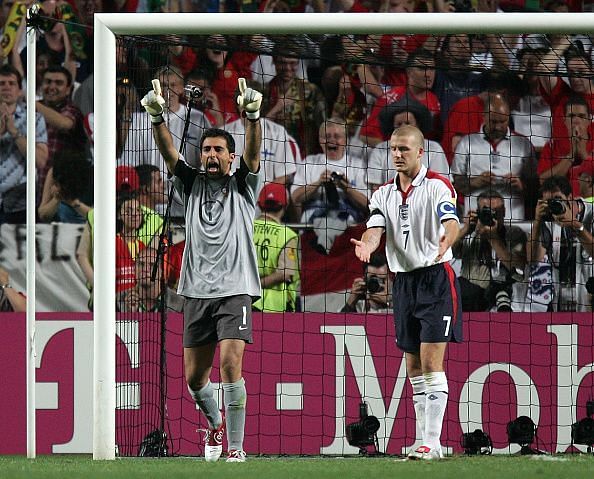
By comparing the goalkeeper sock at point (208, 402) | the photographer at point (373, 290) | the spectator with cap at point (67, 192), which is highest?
the spectator with cap at point (67, 192)

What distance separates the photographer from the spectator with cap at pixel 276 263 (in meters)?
9.69

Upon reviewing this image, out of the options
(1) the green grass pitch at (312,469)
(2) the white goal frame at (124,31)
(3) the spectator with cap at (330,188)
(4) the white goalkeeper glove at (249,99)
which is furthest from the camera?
(3) the spectator with cap at (330,188)

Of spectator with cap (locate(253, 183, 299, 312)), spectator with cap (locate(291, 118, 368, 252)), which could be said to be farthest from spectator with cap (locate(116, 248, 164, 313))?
spectator with cap (locate(291, 118, 368, 252))

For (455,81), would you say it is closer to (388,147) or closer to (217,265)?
(388,147)

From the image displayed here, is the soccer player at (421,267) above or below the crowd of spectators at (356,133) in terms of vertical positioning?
below

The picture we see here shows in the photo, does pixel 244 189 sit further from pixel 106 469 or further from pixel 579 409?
pixel 579 409

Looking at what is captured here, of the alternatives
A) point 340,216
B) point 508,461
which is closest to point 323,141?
point 340,216

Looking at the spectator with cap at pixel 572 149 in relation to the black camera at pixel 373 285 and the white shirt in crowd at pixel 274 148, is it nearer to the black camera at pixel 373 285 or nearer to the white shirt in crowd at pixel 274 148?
the black camera at pixel 373 285

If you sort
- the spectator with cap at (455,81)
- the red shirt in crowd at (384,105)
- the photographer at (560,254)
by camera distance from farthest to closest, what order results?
the red shirt in crowd at (384,105) < the spectator with cap at (455,81) < the photographer at (560,254)

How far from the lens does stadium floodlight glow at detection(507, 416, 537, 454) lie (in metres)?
8.83

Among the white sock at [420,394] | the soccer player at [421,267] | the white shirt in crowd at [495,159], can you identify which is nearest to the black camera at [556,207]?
the white shirt in crowd at [495,159]

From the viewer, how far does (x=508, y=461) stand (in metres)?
7.05

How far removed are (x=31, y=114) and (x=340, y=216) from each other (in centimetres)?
312

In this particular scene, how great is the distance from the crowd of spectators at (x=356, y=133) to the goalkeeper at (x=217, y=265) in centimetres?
209
